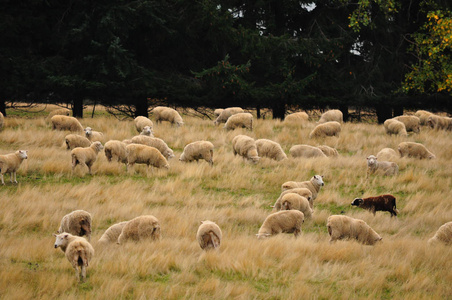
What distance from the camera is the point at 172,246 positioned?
7.68 meters

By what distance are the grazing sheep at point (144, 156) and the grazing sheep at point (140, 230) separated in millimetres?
5500

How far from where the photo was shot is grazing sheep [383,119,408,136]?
20003mm

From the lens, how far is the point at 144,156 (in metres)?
13.6

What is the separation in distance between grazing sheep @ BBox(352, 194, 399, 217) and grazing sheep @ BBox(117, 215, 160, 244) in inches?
198

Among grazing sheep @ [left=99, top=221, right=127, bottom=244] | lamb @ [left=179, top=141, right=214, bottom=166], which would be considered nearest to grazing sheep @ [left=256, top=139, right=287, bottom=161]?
lamb @ [left=179, top=141, right=214, bottom=166]

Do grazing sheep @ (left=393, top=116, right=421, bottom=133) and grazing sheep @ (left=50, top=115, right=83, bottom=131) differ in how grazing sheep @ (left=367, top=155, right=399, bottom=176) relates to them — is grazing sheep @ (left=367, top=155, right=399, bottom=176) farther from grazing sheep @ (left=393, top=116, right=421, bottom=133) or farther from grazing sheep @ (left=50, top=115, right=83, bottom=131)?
grazing sheep @ (left=50, top=115, right=83, bottom=131)

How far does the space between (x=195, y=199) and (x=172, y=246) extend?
3.77 m

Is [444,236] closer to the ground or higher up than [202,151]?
closer to the ground

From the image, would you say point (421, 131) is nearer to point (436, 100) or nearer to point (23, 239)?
point (436, 100)

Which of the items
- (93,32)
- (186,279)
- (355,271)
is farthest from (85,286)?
(93,32)

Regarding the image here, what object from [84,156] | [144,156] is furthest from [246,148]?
[84,156]

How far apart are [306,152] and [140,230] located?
9.15 metres

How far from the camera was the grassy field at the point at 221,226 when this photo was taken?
6.32 metres

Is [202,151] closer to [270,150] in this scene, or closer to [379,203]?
[270,150]
